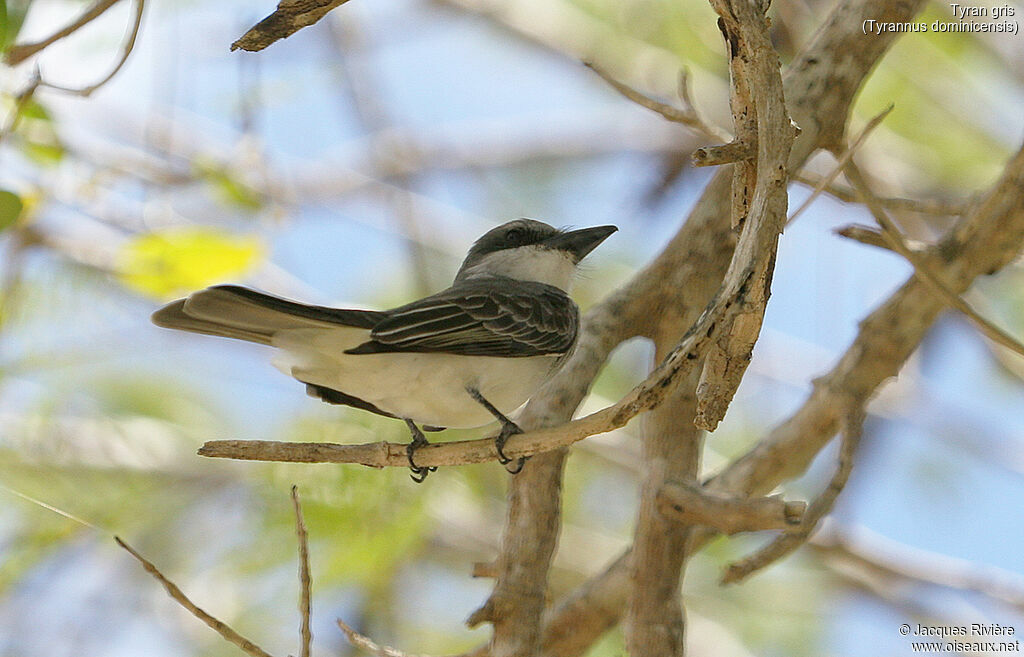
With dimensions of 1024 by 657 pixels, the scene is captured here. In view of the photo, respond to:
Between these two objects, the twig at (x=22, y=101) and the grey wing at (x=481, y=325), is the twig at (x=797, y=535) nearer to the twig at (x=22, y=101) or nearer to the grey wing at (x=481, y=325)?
the grey wing at (x=481, y=325)

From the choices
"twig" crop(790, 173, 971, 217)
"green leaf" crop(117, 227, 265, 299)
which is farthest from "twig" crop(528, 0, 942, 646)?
"green leaf" crop(117, 227, 265, 299)

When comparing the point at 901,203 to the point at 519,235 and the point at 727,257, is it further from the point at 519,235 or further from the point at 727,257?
the point at 519,235

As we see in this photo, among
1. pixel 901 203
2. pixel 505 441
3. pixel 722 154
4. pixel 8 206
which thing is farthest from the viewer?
pixel 901 203

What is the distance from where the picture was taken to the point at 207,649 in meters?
6.06

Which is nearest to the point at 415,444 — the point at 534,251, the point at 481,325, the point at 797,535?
the point at 481,325

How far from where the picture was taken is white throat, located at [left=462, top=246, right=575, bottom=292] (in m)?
4.38

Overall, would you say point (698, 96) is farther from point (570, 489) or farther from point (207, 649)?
point (207, 649)

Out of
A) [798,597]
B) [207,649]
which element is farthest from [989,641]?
[207,649]

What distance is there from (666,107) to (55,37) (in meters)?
1.80

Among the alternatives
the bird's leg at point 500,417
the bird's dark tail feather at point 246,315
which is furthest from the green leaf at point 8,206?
the bird's leg at point 500,417

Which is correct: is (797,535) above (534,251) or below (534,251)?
below

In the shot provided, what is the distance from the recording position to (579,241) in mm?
4316

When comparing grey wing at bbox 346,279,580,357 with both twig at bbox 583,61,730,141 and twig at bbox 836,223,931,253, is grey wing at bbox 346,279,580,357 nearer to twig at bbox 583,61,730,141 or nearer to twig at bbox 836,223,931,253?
twig at bbox 583,61,730,141

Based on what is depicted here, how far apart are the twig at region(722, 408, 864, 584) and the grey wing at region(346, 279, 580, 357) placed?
3.16 feet
